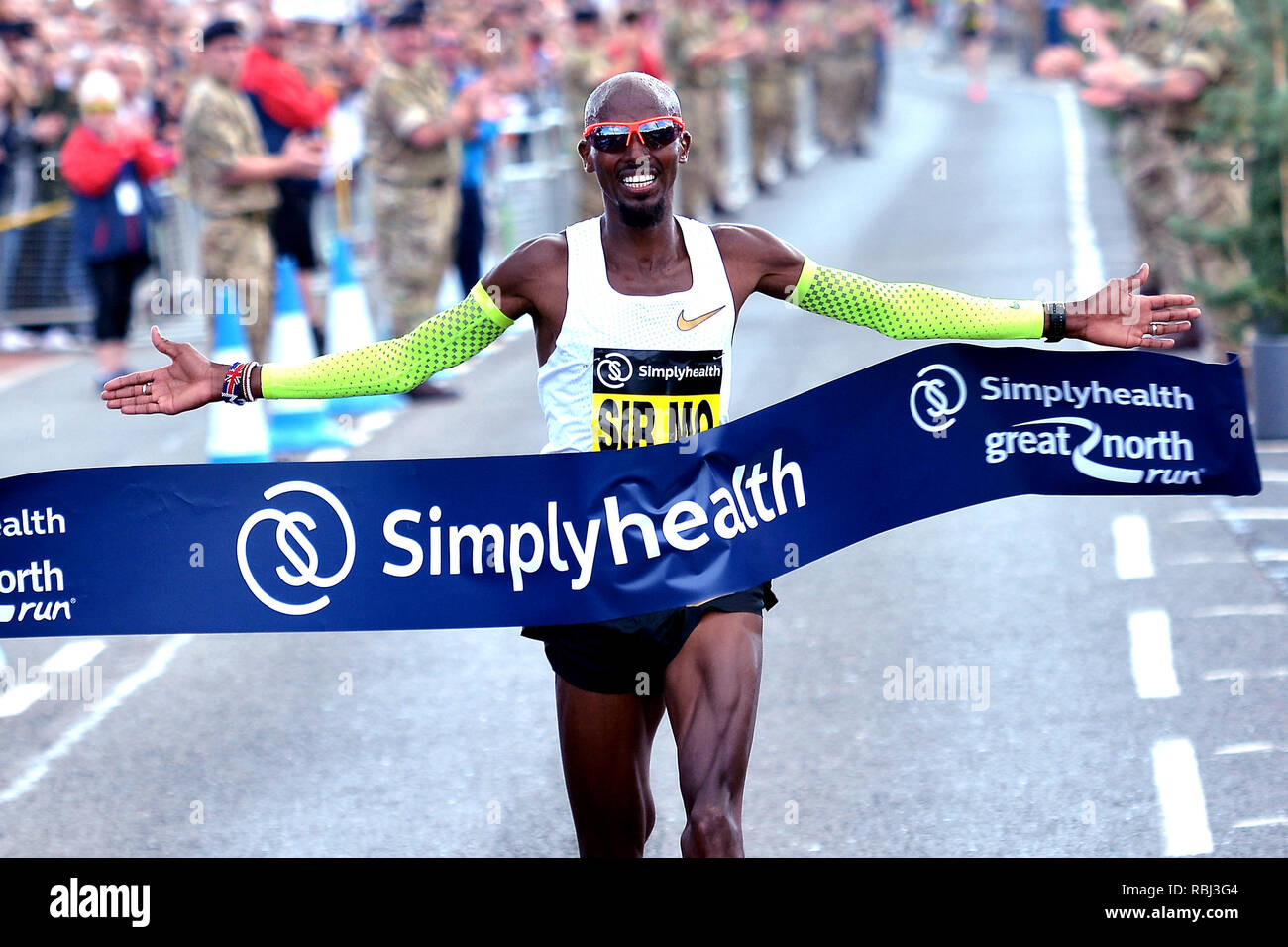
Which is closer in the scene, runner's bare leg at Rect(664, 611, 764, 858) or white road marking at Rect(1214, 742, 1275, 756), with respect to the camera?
runner's bare leg at Rect(664, 611, 764, 858)

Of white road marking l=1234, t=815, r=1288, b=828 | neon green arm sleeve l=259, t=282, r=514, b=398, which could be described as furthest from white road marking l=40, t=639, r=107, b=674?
white road marking l=1234, t=815, r=1288, b=828

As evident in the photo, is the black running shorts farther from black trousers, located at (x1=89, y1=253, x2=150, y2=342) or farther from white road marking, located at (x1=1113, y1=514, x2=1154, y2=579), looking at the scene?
black trousers, located at (x1=89, y1=253, x2=150, y2=342)

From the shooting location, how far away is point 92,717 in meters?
8.20

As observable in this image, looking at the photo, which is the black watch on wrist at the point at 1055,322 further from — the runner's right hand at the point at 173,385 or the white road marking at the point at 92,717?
the white road marking at the point at 92,717

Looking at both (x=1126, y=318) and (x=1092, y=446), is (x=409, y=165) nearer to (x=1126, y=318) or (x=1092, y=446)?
(x=1092, y=446)

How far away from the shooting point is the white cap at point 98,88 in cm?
1462

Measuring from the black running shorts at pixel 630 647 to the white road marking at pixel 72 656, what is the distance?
14.6ft

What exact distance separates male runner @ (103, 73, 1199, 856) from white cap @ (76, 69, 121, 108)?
9.95 m

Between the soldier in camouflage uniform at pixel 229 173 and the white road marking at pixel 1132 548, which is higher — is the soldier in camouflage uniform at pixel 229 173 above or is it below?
above

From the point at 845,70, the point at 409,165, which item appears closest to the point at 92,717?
the point at 409,165

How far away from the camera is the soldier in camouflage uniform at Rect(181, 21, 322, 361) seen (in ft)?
42.5

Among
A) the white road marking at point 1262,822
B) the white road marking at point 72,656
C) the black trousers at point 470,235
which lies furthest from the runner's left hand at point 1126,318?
the black trousers at point 470,235

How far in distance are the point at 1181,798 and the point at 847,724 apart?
4.63ft
